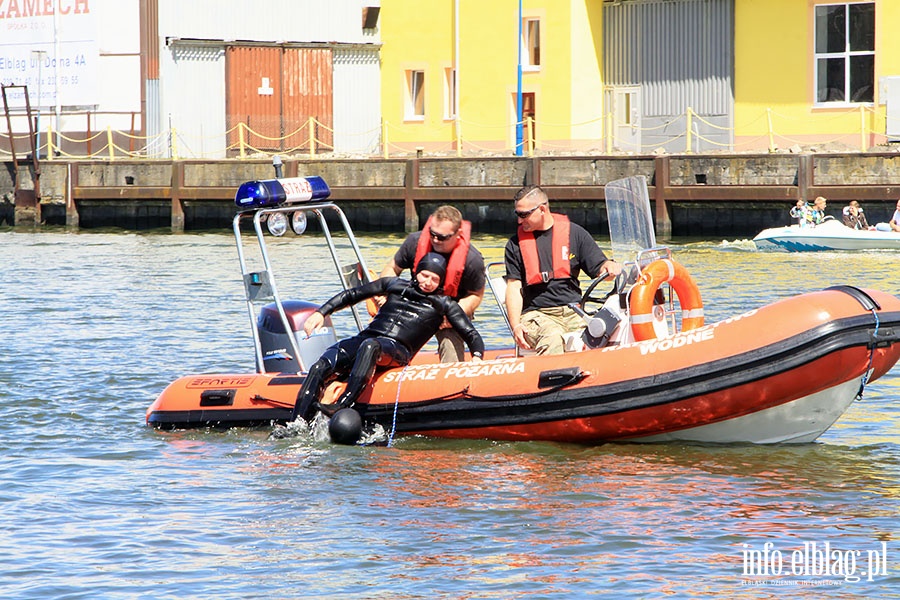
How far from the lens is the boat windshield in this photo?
329 inches

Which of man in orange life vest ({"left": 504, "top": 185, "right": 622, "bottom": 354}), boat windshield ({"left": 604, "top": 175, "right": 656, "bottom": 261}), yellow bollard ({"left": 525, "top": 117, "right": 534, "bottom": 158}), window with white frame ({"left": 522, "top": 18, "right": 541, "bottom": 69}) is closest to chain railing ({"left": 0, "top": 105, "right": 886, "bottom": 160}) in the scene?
yellow bollard ({"left": 525, "top": 117, "right": 534, "bottom": 158})

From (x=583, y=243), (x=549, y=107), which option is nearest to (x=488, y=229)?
(x=549, y=107)

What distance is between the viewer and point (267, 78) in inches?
1318

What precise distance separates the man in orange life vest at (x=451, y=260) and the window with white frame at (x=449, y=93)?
24.6 m

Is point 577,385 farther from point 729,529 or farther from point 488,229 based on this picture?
point 488,229

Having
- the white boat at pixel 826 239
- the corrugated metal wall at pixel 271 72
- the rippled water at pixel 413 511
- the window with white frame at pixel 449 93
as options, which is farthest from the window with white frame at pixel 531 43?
the rippled water at pixel 413 511

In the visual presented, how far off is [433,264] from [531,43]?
24.0m

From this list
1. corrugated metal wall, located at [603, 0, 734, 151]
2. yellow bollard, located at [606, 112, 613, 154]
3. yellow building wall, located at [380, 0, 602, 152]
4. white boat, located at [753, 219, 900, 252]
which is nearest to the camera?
white boat, located at [753, 219, 900, 252]

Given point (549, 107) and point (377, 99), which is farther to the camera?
point (377, 99)

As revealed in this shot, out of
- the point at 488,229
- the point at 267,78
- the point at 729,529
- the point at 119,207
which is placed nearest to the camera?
the point at 729,529

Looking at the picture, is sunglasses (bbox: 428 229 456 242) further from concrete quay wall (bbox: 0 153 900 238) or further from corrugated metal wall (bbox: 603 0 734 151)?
corrugated metal wall (bbox: 603 0 734 151)

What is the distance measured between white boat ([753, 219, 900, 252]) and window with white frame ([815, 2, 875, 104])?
285 inches

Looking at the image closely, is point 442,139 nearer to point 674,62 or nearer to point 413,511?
point 674,62

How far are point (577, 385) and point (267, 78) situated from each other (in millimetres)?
26653
